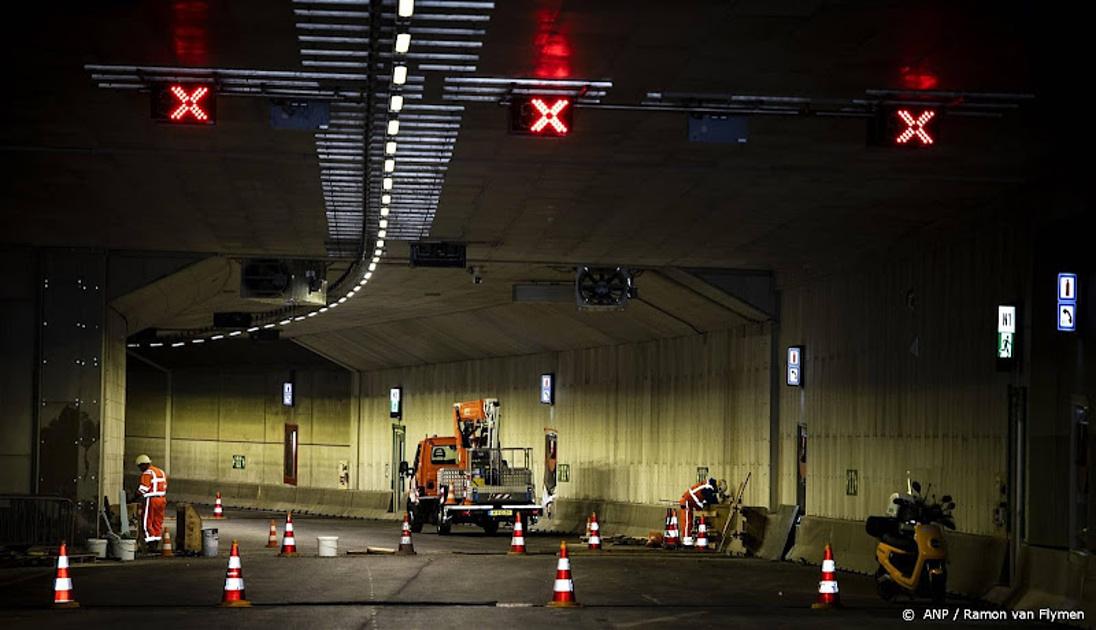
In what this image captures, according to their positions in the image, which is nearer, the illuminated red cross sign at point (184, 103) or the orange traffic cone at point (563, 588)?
the illuminated red cross sign at point (184, 103)

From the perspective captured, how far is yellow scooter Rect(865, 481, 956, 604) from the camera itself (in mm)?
20203

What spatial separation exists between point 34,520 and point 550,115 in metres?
16.1

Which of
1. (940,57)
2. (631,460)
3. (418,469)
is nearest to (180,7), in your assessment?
(940,57)

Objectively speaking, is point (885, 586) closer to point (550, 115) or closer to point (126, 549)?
point (550, 115)

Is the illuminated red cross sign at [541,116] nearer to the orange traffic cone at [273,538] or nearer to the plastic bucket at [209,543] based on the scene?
the plastic bucket at [209,543]

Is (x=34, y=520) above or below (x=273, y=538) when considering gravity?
above

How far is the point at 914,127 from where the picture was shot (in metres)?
17.6

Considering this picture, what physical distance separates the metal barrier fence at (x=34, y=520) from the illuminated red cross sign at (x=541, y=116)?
15765mm

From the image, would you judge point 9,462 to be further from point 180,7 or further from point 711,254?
point 180,7

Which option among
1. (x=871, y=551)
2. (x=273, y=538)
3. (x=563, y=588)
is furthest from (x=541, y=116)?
(x=273, y=538)

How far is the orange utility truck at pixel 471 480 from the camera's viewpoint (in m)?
42.0

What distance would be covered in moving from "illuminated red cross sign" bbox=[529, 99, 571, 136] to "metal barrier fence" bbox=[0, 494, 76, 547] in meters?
15.8

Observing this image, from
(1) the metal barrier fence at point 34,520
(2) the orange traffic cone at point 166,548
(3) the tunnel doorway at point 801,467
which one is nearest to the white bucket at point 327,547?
(2) the orange traffic cone at point 166,548

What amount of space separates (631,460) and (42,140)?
23129mm
